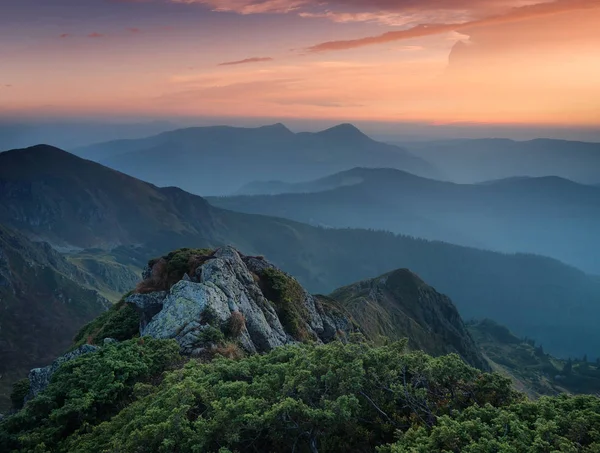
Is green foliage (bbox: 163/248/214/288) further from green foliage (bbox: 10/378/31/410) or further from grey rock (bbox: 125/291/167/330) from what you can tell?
green foliage (bbox: 10/378/31/410)

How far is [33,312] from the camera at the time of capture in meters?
171

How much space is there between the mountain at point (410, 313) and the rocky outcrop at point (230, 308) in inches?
2292

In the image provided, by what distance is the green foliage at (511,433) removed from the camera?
1377 cm

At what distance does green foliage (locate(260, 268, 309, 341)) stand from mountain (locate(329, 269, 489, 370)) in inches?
2238

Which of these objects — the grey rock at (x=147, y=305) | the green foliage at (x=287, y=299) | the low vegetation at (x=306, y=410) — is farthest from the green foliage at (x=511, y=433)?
the green foliage at (x=287, y=299)

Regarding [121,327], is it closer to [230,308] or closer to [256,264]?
[230,308]

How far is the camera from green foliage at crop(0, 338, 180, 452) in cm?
2022

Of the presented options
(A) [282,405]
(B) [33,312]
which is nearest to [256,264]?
(A) [282,405]

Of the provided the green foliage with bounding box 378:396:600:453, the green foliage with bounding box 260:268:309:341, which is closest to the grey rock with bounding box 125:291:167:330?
the green foliage with bounding box 260:268:309:341

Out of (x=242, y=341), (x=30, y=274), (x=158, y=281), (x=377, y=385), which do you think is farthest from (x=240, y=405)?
(x=30, y=274)

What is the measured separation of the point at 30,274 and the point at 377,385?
213m

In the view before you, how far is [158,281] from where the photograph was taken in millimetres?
43875

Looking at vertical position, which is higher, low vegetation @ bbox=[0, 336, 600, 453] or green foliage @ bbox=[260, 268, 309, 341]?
low vegetation @ bbox=[0, 336, 600, 453]

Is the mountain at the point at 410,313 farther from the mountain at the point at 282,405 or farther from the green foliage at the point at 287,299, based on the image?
the mountain at the point at 282,405
